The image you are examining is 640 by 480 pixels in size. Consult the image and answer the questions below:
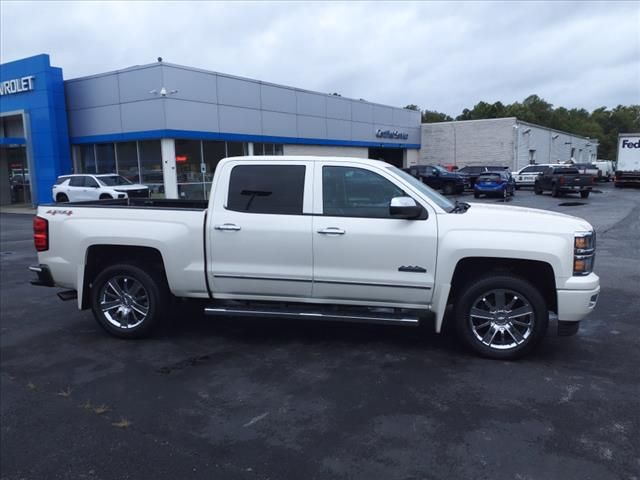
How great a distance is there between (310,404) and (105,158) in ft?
86.4

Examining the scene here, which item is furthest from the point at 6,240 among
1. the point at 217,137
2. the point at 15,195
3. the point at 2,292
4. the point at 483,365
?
the point at 15,195

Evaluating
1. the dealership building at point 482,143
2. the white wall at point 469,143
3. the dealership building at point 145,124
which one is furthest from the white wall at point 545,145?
the dealership building at point 145,124

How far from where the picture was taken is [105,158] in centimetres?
2741

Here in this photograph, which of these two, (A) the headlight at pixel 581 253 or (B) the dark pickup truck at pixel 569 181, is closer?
(A) the headlight at pixel 581 253

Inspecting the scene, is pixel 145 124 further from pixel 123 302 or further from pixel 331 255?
pixel 331 255

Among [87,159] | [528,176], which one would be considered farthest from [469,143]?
[87,159]

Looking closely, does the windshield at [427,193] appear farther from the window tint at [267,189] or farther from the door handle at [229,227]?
the door handle at [229,227]

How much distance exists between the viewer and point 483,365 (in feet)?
16.0

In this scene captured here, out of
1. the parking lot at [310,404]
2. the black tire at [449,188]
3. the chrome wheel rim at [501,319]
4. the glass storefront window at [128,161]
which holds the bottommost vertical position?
the parking lot at [310,404]

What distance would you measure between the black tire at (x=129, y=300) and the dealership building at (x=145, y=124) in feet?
63.8

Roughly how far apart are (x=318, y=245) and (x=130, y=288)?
87.1 inches

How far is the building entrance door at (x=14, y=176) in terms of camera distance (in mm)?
31859

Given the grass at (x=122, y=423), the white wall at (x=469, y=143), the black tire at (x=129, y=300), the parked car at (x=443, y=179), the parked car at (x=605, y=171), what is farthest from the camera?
the parked car at (x=605, y=171)

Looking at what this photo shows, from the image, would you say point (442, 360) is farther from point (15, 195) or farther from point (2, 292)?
point (15, 195)
